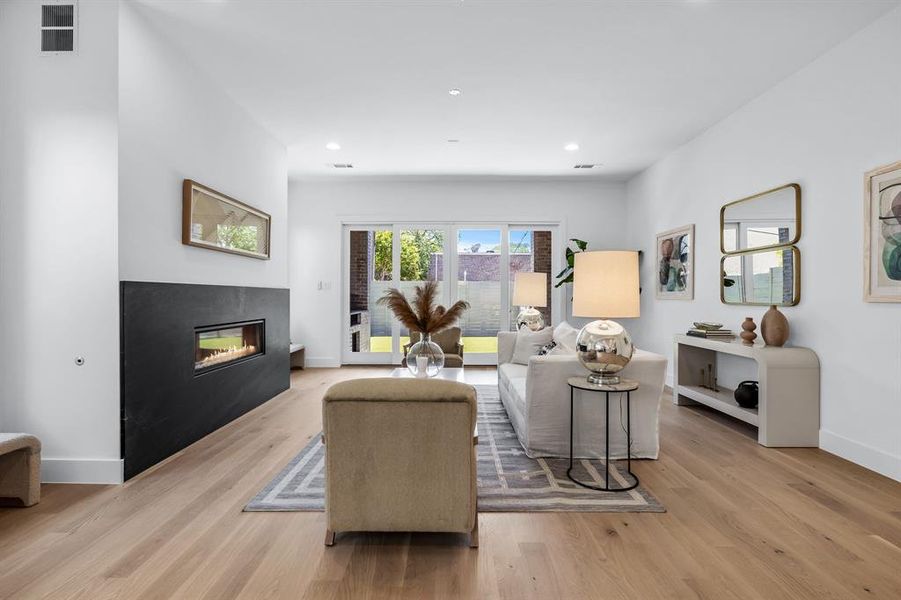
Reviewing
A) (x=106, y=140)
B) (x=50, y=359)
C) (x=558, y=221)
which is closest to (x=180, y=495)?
(x=50, y=359)

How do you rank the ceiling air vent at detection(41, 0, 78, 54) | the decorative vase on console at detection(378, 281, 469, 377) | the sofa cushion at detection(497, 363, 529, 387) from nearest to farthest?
the ceiling air vent at detection(41, 0, 78, 54) → the decorative vase on console at detection(378, 281, 469, 377) → the sofa cushion at detection(497, 363, 529, 387)

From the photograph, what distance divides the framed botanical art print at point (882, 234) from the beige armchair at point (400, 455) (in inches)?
106

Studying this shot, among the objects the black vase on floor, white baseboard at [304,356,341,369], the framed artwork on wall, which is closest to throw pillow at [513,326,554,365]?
the black vase on floor

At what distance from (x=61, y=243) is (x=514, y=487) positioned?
9.38 ft

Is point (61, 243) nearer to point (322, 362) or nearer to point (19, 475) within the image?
point (19, 475)

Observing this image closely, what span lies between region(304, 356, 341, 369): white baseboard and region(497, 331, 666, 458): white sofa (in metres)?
4.44

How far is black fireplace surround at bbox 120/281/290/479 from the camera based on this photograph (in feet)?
9.15

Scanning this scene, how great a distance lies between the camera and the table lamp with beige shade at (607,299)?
260 centimetres

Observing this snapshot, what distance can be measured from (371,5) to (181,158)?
164 cm

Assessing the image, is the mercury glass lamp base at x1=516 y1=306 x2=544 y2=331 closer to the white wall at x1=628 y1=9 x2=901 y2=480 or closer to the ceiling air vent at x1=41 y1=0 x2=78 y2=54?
the white wall at x1=628 y1=9 x2=901 y2=480

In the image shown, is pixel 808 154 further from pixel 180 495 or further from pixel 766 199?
pixel 180 495

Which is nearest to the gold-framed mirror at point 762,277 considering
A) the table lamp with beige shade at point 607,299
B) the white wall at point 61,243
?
the table lamp with beige shade at point 607,299

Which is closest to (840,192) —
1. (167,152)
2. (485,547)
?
(485,547)

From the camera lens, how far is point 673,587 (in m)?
1.77
